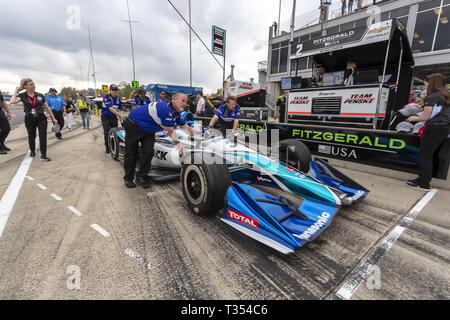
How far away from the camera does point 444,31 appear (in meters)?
14.1

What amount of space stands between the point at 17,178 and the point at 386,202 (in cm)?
580

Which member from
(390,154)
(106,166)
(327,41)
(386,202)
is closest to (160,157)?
(106,166)

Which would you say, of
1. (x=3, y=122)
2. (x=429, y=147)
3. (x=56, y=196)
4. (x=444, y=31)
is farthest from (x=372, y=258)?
(x=444, y=31)

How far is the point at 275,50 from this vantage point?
24.7 meters

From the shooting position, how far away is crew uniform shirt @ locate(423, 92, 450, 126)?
3357 millimetres

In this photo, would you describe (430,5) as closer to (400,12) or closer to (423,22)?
(423,22)

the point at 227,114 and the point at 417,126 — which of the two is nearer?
the point at 417,126

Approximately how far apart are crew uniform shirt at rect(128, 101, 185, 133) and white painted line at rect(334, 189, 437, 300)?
8.79 feet

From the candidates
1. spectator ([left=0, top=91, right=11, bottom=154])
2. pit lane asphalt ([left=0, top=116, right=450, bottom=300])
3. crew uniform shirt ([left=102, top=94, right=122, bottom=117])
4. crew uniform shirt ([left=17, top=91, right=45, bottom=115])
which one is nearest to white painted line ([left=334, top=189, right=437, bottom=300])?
pit lane asphalt ([left=0, top=116, right=450, bottom=300])

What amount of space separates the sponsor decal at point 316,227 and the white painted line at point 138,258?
1.22 m

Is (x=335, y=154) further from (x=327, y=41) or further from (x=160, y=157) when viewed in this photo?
(x=160, y=157)

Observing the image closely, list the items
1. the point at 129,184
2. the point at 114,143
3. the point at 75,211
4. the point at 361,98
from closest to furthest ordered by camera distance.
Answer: the point at 75,211 → the point at 129,184 → the point at 361,98 → the point at 114,143

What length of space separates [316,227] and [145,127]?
273cm

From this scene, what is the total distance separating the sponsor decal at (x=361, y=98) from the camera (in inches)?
187
